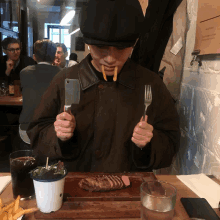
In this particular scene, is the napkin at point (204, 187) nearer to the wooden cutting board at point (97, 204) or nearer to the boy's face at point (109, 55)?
the wooden cutting board at point (97, 204)

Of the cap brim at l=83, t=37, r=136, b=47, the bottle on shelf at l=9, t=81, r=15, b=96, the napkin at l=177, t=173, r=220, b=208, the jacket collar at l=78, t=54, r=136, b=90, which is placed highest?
the cap brim at l=83, t=37, r=136, b=47

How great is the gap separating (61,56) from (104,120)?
1283 mm

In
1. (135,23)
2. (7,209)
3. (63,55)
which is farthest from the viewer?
(63,55)

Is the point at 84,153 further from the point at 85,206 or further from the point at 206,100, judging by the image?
the point at 206,100

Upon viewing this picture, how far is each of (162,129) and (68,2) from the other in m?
1.81

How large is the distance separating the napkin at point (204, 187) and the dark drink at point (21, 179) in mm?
611

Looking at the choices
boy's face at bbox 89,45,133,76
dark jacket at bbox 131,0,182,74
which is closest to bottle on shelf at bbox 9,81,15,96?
dark jacket at bbox 131,0,182,74

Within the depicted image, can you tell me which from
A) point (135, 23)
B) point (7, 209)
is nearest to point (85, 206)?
point (7, 209)

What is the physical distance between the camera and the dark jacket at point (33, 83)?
210 centimetres

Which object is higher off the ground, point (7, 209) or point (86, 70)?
point (86, 70)

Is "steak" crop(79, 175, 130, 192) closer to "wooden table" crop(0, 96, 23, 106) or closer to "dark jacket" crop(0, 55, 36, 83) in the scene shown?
"dark jacket" crop(0, 55, 36, 83)

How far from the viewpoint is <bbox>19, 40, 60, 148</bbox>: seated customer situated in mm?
2082

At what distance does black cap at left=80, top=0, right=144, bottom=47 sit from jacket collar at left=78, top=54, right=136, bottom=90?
0.74 ft

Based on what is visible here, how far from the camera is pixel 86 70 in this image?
3.74ft
